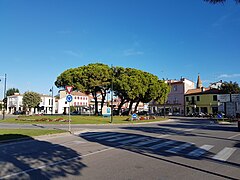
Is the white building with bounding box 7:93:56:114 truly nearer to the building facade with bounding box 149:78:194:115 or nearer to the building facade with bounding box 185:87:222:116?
the building facade with bounding box 149:78:194:115

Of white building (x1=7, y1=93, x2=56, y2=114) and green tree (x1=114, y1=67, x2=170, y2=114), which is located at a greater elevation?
green tree (x1=114, y1=67, x2=170, y2=114)

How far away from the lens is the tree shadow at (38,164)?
6.68 meters

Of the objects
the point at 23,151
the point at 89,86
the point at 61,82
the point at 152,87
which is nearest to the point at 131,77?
the point at 152,87

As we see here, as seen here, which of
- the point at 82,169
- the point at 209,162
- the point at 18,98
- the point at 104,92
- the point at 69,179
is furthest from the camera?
the point at 18,98

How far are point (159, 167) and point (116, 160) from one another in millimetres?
1725

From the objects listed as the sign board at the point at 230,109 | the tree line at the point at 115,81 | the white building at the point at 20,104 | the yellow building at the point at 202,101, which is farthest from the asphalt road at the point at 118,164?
the white building at the point at 20,104

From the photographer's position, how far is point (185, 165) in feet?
26.0

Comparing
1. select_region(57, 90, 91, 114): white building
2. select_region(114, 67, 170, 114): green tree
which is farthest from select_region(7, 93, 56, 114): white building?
select_region(114, 67, 170, 114): green tree

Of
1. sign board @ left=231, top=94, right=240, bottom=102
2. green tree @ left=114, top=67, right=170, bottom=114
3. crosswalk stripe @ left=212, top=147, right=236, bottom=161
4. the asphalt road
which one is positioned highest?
green tree @ left=114, top=67, right=170, bottom=114

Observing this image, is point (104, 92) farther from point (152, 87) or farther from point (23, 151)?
point (23, 151)

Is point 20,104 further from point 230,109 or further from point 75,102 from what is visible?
point 230,109

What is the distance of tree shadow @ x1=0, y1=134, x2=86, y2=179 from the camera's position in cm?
668

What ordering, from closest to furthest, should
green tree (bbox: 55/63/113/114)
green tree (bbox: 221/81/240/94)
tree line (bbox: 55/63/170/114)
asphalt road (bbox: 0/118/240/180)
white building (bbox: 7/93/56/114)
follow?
asphalt road (bbox: 0/118/240/180) < tree line (bbox: 55/63/170/114) < green tree (bbox: 55/63/113/114) < green tree (bbox: 221/81/240/94) < white building (bbox: 7/93/56/114)

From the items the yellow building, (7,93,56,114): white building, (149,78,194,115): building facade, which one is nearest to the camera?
the yellow building
